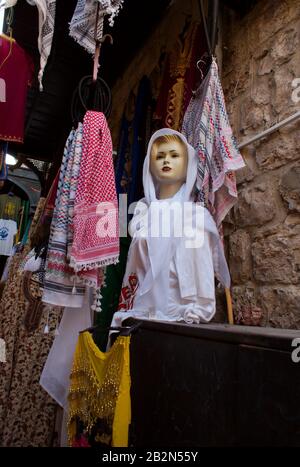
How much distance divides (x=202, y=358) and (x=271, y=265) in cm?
85

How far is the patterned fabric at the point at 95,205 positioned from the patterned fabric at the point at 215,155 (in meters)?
0.50

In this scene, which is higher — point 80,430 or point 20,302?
point 20,302

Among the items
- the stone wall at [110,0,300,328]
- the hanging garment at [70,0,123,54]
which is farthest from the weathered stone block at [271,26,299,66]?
the hanging garment at [70,0,123,54]

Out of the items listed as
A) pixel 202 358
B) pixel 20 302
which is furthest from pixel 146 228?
pixel 20 302

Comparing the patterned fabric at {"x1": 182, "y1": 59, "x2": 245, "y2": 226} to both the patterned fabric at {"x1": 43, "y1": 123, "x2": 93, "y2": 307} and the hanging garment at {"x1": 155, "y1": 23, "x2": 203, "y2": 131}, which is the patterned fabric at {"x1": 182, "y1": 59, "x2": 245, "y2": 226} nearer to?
the hanging garment at {"x1": 155, "y1": 23, "x2": 203, "y2": 131}

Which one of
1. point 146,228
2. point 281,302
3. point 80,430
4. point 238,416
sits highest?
point 146,228

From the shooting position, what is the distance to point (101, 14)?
1.70 m

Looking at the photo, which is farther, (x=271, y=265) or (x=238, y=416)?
(x=271, y=265)

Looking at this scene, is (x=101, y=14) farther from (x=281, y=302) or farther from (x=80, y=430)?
(x=80, y=430)

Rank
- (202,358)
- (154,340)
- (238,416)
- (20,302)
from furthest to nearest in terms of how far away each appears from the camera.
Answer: (20,302) → (154,340) → (202,358) → (238,416)

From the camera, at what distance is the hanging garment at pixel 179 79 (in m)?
2.42

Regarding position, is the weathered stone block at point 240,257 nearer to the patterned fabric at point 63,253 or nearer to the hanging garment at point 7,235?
the patterned fabric at point 63,253

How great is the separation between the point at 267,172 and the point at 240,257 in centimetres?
47

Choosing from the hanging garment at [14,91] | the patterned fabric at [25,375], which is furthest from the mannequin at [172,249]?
the hanging garment at [14,91]
